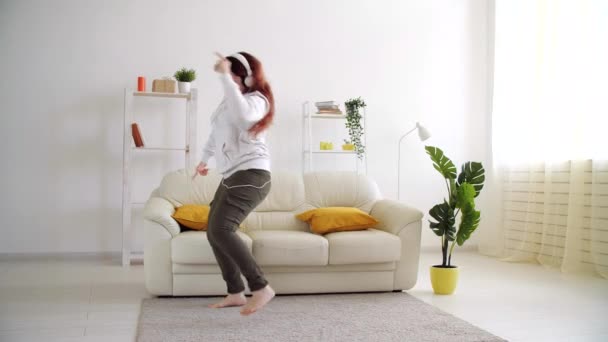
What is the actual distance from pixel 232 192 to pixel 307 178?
5.22 ft

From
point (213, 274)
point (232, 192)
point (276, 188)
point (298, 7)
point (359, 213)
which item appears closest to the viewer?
point (232, 192)

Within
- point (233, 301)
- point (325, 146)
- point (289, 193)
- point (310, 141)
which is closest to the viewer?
point (233, 301)

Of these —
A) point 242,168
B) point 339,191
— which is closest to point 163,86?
point 339,191

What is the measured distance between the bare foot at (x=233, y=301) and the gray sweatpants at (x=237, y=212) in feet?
→ 0.85

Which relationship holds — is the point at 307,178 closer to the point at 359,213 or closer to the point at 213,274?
the point at 359,213

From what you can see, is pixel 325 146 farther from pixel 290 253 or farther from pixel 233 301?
pixel 233 301

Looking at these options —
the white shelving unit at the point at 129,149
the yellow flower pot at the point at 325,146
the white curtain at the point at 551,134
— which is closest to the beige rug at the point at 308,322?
the white shelving unit at the point at 129,149

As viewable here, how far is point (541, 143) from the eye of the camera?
16.8ft

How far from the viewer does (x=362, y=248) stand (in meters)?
3.68

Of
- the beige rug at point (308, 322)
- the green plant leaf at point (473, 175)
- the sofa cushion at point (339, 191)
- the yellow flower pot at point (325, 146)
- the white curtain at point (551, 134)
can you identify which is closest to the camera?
the beige rug at point (308, 322)

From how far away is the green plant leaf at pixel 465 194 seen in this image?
3816 mm

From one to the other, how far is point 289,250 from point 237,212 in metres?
0.74

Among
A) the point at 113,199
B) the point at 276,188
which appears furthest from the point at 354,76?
the point at 113,199

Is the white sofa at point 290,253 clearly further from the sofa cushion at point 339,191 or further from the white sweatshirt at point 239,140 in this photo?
the white sweatshirt at point 239,140
